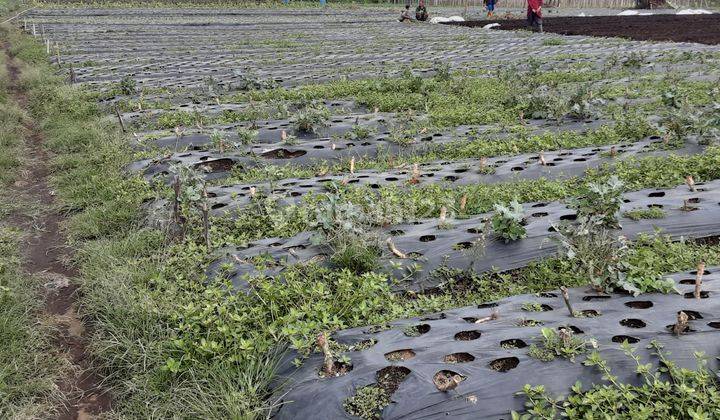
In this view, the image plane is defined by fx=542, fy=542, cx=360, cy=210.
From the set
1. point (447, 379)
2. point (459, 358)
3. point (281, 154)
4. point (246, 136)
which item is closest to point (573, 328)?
point (459, 358)

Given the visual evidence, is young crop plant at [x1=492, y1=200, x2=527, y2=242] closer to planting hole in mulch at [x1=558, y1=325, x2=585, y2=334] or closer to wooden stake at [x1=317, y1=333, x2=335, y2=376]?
planting hole in mulch at [x1=558, y1=325, x2=585, y2=334]

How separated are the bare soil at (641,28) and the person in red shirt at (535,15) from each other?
15.9 inches

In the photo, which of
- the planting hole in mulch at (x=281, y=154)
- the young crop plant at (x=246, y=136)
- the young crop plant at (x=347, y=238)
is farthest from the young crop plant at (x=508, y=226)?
the young crop plant at (x=246, y=136)

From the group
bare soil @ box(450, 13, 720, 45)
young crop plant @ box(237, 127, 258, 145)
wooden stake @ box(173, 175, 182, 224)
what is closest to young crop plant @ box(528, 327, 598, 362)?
wooden stake @ box(173, 175, 182, 224)

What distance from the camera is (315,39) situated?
18.2m

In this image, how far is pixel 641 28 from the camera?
66.9 ft

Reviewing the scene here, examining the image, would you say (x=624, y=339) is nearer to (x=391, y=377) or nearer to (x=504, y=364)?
(x=504, y=364)

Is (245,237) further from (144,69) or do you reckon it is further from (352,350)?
(144,69)

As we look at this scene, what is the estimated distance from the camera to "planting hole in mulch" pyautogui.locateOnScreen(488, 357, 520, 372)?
2635 mm

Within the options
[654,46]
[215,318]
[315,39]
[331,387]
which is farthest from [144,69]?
[654,46]

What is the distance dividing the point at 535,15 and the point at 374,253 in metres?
20.7

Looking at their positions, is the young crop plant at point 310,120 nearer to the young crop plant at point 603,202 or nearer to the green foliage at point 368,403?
the young crop plant at point 603,202

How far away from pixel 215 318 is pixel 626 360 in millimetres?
2248

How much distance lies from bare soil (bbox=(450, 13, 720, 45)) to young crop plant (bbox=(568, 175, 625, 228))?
1504 cm
